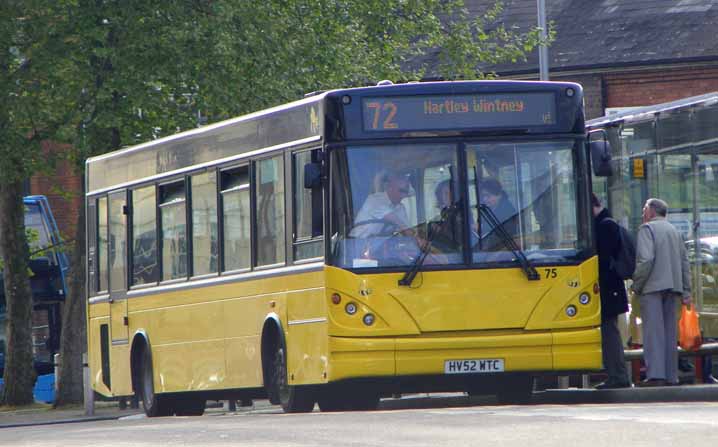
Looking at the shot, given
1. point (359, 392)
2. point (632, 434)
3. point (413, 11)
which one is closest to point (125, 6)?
point (413, 11)

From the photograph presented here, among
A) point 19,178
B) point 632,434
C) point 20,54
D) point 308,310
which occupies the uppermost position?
point 20,54

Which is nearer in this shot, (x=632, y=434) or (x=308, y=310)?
(x=632, y=434)

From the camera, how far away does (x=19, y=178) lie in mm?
27047

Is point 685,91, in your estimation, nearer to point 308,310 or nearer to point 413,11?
point 413,11

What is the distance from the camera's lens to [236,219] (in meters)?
16.3

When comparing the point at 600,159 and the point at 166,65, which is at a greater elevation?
the point at 166,65

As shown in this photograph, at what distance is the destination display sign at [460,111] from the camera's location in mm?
14617

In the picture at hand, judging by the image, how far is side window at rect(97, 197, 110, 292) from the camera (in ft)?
65.9

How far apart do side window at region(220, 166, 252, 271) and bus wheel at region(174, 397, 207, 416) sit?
3.01 m

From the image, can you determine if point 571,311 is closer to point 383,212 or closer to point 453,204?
point 453,204

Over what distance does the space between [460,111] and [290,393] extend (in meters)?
2.85

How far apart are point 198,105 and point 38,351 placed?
46.4ft

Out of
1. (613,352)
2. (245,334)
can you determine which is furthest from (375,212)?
(613,352)

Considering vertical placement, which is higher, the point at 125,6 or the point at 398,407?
the point at 125,6
